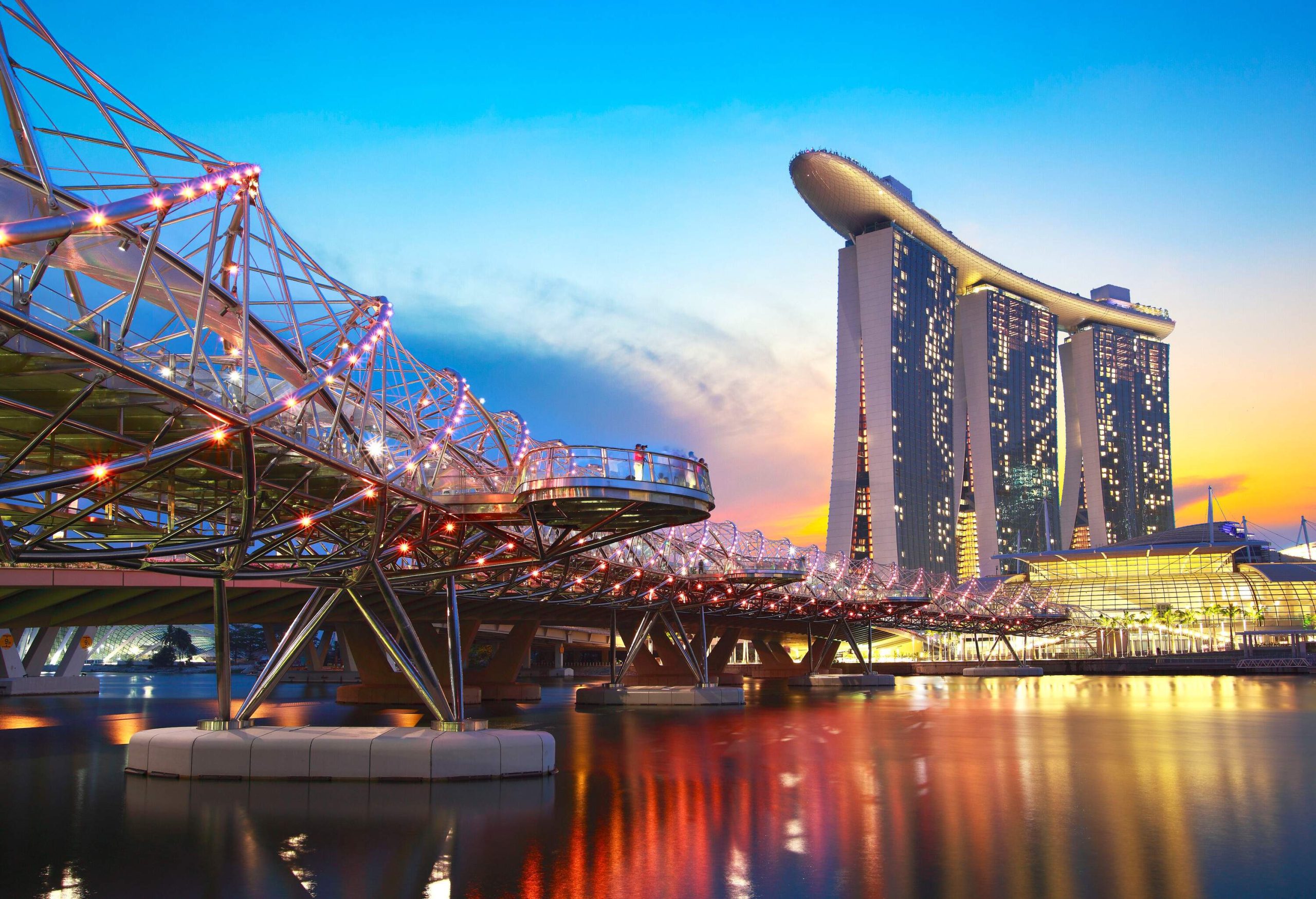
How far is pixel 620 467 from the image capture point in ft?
76.9

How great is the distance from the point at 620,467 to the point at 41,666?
82.5 m

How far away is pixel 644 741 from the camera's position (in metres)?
35.7

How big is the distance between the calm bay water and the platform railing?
6.85 m

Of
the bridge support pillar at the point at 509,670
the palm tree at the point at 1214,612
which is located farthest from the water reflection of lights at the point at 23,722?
the palm tree at the point at 1214,612

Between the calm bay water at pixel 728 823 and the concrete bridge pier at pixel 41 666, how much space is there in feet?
162

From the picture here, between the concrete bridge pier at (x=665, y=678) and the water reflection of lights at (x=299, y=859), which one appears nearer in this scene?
the water reflection of lights at (x=299, y=859)

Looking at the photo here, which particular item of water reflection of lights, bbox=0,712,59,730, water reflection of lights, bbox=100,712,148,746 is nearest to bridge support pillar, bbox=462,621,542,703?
water reflection of lights, bbox=100,712,148,746

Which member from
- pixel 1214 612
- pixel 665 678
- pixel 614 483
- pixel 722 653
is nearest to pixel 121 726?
pixel 614 483

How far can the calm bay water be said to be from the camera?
13.8m

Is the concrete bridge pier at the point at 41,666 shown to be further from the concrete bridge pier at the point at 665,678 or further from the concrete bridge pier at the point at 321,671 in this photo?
the concrete bridge pier at the point at 665,678

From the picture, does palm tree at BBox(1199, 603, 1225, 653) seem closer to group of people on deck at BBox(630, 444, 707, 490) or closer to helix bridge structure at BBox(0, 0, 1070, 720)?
helix bridge structure at BBox(0, 0, 1070, 720)

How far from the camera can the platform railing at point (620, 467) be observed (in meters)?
23.4

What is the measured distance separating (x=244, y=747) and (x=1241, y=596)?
155 m

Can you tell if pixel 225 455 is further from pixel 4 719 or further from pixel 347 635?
pixel 347 635
